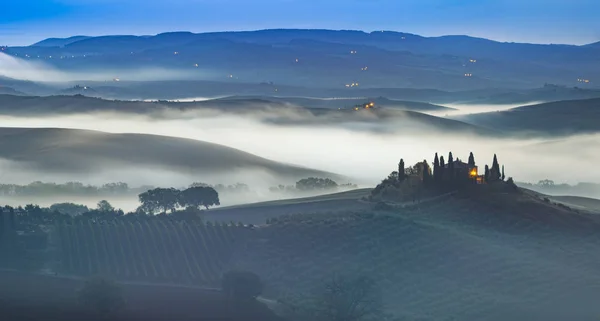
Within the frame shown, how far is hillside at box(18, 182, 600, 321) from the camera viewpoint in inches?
4968

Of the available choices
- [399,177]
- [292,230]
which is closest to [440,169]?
[399,177]

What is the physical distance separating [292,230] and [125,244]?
21.3 meters

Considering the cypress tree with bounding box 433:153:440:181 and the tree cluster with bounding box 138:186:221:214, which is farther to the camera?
the tree cluster with bounding box 138:186:221:214

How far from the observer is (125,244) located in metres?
147

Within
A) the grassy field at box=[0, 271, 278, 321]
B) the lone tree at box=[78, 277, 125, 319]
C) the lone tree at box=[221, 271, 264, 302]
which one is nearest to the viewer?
the grassy field at box=[0, 271, 278, 321]

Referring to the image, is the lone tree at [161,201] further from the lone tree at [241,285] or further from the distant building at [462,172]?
the lone tree at [241,285]

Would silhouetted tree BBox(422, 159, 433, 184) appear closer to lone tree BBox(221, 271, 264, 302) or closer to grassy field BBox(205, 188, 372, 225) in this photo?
grassy field BBox(205, 188, 372, 225)

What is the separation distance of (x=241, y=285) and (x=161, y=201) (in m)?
63.2

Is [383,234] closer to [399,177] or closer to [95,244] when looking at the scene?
[399,177]

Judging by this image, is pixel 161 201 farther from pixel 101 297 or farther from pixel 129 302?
pixel 101 297

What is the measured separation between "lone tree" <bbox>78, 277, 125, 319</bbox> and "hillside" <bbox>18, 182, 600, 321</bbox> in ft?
44.0

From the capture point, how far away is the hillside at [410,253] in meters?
126

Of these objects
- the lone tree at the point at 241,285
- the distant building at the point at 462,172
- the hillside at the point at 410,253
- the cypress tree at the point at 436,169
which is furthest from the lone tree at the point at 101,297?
the distant building at the point at 462,172

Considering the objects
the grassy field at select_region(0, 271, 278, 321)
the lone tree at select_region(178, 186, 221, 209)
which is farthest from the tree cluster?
the grassy field at select_region(0, 271, 278, 321)
